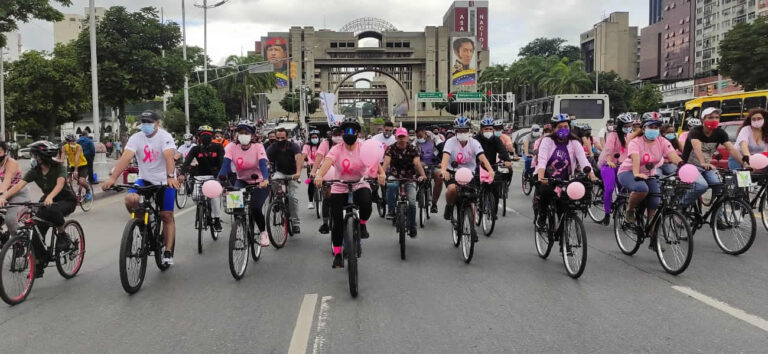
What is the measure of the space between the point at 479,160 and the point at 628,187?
214 cm

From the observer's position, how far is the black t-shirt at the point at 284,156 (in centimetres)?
1047

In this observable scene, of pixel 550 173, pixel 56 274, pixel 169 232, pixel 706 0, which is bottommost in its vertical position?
pixel 56 274

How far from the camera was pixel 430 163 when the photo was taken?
42.3 ft

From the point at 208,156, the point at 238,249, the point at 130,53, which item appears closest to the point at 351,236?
the point at 238,249

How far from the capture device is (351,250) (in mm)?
5945

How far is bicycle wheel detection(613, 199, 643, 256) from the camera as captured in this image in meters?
7.66

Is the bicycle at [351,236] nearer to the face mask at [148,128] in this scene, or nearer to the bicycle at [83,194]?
the face mask at [148,128]

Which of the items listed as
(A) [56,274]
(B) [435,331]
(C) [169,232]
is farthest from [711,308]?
(A) [56,274]

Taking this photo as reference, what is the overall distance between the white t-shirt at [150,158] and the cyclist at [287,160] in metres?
3.32

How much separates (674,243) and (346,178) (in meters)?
3.59

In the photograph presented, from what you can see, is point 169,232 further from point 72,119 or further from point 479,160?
point 72,119

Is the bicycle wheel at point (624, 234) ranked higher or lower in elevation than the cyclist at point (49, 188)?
lower

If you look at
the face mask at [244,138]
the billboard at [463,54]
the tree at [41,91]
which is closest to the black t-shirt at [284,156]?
the face mask at [244,138]

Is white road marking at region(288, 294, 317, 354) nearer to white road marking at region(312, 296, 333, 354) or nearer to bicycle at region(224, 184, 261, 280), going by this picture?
white road marking at region(312, 296, 333, 354)
